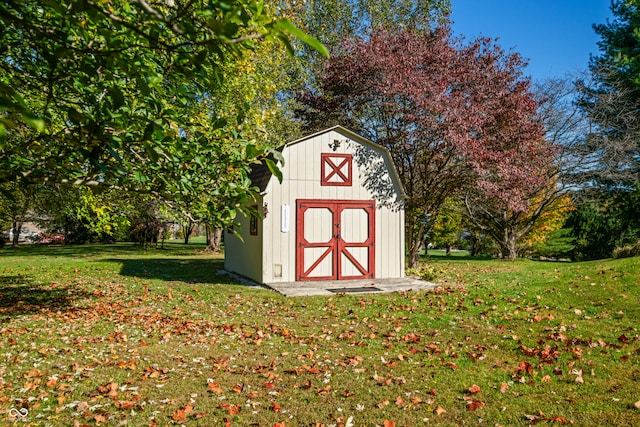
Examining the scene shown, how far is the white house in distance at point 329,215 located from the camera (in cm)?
1270

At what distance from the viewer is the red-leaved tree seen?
14.9m

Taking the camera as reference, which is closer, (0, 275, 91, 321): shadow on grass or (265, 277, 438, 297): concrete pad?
(0, 275, 91, 321): shadow on grass

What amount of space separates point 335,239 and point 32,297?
25.4 ft

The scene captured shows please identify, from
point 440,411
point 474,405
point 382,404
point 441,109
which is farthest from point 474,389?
point 441,109

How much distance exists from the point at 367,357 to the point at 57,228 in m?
34.4

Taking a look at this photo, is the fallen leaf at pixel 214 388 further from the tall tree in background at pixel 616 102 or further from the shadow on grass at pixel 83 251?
the tall tree in background at pixel 616 102

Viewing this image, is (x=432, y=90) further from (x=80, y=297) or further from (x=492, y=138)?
(x=80, y=297)

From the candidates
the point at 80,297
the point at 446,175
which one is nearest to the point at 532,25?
the point at 446,175

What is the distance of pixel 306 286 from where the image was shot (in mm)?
11992

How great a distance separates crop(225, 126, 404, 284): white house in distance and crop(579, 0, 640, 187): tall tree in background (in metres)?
13.7

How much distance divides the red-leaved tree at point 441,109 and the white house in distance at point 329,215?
101 inches

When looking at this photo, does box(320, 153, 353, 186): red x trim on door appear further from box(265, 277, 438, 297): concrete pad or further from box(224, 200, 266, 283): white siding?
box(265, 277, 438, 297): concrete pad

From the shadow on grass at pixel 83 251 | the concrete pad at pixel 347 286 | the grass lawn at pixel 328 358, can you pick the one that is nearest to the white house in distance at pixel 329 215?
the concrete pad at pixel 347 286

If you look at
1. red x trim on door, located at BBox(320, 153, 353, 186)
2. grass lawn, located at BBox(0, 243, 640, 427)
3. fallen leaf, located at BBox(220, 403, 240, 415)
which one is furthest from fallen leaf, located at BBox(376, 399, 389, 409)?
red x trim on door, located at BBox(320, 153, 353, 186)
